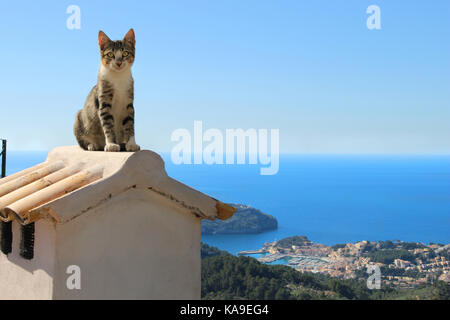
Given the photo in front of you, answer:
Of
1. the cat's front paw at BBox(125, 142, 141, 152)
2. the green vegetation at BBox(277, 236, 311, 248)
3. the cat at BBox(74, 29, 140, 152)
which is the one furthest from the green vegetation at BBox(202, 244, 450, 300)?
the green vegetation at BBox(277, 236, 311, 248)

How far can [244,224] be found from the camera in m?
68.6

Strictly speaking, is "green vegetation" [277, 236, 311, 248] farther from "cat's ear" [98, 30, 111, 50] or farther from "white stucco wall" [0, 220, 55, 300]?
"white stucco wall" [0, 220, 55, 300]

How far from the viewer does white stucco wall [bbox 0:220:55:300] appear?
10.8 ft

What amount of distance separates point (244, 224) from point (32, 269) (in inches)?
2591

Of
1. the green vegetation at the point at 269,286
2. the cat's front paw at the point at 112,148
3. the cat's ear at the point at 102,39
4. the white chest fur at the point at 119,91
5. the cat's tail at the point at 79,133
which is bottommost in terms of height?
the green vegetation at the point at 269,286

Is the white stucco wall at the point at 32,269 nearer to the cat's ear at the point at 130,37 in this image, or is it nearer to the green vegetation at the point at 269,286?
the cat's ear at the point at 130,37

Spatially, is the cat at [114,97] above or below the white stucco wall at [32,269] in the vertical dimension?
above

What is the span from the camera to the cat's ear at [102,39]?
14.0ft

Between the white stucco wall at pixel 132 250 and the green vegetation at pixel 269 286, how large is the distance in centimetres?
2129

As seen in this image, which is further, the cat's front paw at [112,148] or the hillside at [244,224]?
the hillside at [244,224]

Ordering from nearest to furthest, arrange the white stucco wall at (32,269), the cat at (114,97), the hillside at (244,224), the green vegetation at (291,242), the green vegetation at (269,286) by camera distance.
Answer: the white stucco wall at (32,269)
the cat at (114,97)
the green vegetation at (269,286)
the green vegetation at (291,242)
the hillside at (244,224)

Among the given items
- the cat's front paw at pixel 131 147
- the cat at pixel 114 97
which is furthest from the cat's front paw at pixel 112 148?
the cat's front paw at pixel 131 147

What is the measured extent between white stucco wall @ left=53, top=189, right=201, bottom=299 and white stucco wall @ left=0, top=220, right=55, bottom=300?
0.10 m
